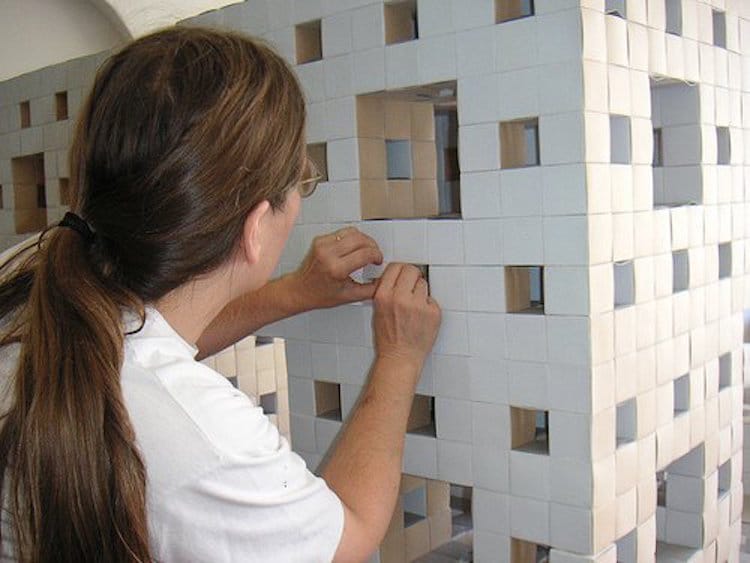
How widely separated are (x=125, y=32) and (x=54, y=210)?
0.54 meters

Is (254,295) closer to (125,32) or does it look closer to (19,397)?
(19,397)

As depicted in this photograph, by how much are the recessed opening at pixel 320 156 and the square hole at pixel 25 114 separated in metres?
0.68

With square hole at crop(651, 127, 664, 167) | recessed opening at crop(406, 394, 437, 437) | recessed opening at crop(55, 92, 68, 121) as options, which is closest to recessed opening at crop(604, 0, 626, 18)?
square hole at crop(651, 127, 664, 167)

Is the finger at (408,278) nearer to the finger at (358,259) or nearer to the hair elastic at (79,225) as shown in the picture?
the finger at (358,259)

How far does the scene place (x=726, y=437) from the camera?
1.01 metres

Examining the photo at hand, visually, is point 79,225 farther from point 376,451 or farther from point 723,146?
point 723,146

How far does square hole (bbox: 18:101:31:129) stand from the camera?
141 centimetres

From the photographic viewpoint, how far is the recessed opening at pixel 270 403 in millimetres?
1469

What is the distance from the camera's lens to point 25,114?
55.7 inches

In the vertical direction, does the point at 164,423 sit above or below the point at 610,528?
above

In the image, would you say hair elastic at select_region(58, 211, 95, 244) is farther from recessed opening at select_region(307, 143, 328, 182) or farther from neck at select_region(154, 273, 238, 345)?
recessed opening at select_region(307, 143, 328, 182)

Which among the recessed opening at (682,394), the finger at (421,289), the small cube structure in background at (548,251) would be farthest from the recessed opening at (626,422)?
the finger at (421,289)

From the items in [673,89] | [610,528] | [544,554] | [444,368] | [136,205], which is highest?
[673,89]

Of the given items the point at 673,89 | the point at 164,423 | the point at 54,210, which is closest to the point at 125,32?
the point at 54,210
